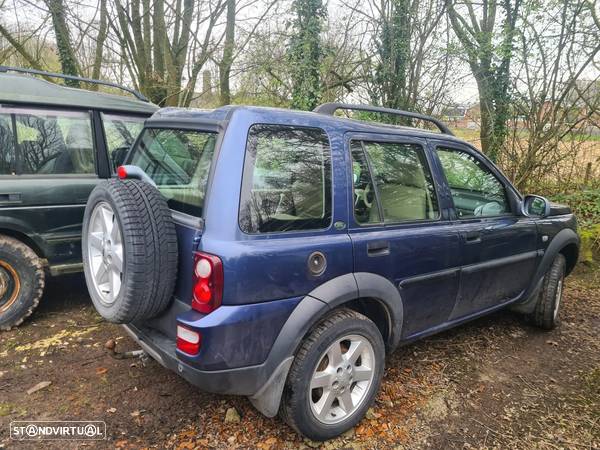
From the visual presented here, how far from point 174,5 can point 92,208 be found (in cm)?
982

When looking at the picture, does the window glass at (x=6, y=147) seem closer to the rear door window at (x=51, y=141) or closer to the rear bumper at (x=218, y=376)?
the rear door window at (x=51, y=141)

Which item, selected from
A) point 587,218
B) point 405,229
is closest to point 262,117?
point 405,229

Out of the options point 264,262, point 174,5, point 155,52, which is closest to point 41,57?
point 155,52

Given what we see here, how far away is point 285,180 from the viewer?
88.4 inches

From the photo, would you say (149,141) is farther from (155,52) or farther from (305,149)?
(155,52)

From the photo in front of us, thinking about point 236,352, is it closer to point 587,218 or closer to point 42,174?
point 42,174

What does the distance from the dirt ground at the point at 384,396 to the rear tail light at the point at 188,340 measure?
2.28ft

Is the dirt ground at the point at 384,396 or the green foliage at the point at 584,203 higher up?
the green foliage at the point at 584,203

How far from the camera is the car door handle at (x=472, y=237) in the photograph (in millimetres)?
3007

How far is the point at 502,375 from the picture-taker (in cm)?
324

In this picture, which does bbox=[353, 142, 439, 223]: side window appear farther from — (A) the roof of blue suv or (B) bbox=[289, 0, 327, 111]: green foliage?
(B) bbox=[289, 0, 327, 111]: green foliage

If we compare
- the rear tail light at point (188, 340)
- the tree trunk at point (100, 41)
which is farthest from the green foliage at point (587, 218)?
the tree trunk at point (100, 41)

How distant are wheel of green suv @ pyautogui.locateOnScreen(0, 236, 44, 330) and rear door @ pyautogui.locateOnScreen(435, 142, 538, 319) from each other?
137 inches

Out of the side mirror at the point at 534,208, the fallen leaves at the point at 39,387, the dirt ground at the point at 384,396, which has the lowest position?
the dirt ground at the point at 384,396
